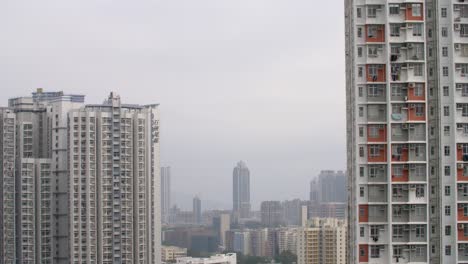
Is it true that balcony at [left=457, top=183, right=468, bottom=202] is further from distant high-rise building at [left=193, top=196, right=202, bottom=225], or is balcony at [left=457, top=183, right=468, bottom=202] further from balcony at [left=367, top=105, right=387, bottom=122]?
distant high-rise building at [left=193, top=196, right=202, bottom=225]

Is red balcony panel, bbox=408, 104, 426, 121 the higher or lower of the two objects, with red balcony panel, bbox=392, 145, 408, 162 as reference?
higher

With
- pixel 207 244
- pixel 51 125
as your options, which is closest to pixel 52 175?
pixel 51 125

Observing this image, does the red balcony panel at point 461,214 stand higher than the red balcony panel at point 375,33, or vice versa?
the red balcony panel at point 375,33

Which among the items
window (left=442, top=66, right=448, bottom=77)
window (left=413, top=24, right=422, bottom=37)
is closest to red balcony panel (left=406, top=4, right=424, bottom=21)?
window (left=413, top=24, right=422, bottom=37)

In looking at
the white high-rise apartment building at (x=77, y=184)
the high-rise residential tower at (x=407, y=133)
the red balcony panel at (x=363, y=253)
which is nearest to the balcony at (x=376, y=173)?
the high-rise residential tower at (x=407, y=133)

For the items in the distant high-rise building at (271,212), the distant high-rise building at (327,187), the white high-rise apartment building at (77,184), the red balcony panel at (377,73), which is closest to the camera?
the red balcony panel at (377,73)

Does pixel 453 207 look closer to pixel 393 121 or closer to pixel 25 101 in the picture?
pixel 393 121

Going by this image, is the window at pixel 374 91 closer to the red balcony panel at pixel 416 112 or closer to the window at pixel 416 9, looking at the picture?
the red balcony panel at pixel 416 112
